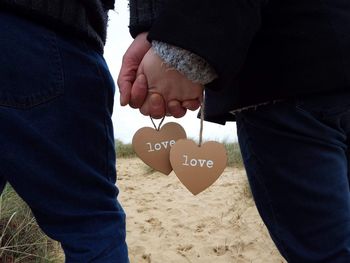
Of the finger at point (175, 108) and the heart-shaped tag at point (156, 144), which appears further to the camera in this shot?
the heart-shaped tag at point (156, 144)

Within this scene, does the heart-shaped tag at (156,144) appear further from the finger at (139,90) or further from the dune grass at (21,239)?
the dune grass at (21,239)

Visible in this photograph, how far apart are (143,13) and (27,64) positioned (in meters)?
0.26

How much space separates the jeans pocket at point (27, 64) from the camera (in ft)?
2.61

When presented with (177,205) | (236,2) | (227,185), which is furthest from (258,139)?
(227,185)

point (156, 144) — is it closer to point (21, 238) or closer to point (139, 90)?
point (139, 90)

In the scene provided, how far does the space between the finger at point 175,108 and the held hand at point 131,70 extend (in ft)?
0.18

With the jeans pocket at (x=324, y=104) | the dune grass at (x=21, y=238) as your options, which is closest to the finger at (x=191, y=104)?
the jeans pocket at (x=324, y=104)

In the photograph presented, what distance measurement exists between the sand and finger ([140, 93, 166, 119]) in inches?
80.8

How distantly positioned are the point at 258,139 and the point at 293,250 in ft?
0.90

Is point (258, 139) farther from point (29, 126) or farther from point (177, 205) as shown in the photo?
point (177, 205)

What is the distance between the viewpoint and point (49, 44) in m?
0.82

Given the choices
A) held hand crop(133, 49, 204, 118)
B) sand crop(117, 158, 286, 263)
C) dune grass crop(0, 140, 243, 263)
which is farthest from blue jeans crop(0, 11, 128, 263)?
sand crop(117, 158, 286, 263)

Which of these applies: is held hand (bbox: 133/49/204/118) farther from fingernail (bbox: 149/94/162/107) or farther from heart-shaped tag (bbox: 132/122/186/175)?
heart-shaped tag (bbox: 132/122/186/175)

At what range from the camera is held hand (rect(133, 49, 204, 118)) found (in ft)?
2.70
